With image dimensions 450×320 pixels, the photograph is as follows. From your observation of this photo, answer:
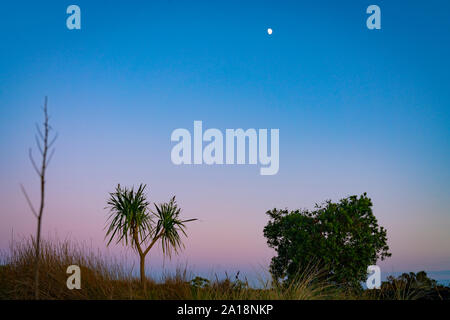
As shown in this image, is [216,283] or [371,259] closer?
[216,283]

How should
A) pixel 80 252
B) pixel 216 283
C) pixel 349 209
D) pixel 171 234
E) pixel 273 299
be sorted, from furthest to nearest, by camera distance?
pixel 349 209, pixel 171 234, pixel 80 252, pixel 216 283, pixel 273 299

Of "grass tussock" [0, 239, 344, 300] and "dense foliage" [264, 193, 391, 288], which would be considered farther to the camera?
"dense foliage" [264, 193, 391, 288]

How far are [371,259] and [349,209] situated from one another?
212 centimetres

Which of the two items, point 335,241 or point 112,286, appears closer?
point 112,286

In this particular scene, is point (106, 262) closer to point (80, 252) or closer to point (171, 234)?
point (80, 252)

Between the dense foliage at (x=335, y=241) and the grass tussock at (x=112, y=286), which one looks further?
the dense foliage at (x=335, y=241)

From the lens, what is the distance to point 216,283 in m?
8.80
